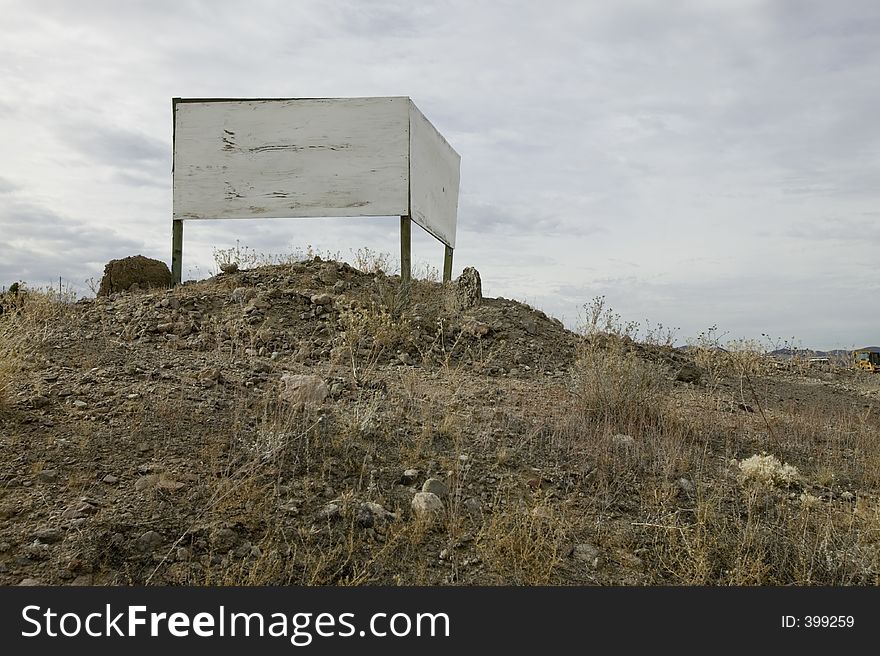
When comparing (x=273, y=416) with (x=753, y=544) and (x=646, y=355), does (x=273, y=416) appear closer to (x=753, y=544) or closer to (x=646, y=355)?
(x=753, y=544)

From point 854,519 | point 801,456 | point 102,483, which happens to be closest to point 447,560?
point 102,483

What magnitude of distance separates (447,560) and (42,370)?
401cm

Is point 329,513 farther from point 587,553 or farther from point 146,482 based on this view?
point 587,553

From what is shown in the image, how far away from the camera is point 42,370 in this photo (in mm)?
5805

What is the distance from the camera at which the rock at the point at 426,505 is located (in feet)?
12.3

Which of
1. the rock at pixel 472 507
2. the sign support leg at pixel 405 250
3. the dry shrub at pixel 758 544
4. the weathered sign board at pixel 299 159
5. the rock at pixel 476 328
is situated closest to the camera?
the dry shrub at pixel 758 544

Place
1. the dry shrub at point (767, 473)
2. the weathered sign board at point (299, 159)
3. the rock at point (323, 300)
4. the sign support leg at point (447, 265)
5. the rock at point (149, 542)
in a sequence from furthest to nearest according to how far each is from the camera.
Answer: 1. the sign support leg at point (447, 265)
2. the weathered sign board at point (299, 159)
3. the rock at point (323, 300)
4. the dry shrub at point (767, 473)
5. the rock at point (149, 542)

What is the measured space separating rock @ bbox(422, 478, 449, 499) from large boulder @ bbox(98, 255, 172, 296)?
7048mm

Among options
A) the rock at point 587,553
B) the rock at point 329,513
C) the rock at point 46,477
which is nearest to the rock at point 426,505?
the rock at point 329,513

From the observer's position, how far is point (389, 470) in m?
4.26

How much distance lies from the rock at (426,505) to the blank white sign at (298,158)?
580cm

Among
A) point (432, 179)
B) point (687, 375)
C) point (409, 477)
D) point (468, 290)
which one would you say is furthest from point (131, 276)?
point (687, 375)

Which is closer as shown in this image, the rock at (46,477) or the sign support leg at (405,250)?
the rock at (46,477)

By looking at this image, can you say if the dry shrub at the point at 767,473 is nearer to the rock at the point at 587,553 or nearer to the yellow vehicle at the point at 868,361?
the rock at the point at 587,553
